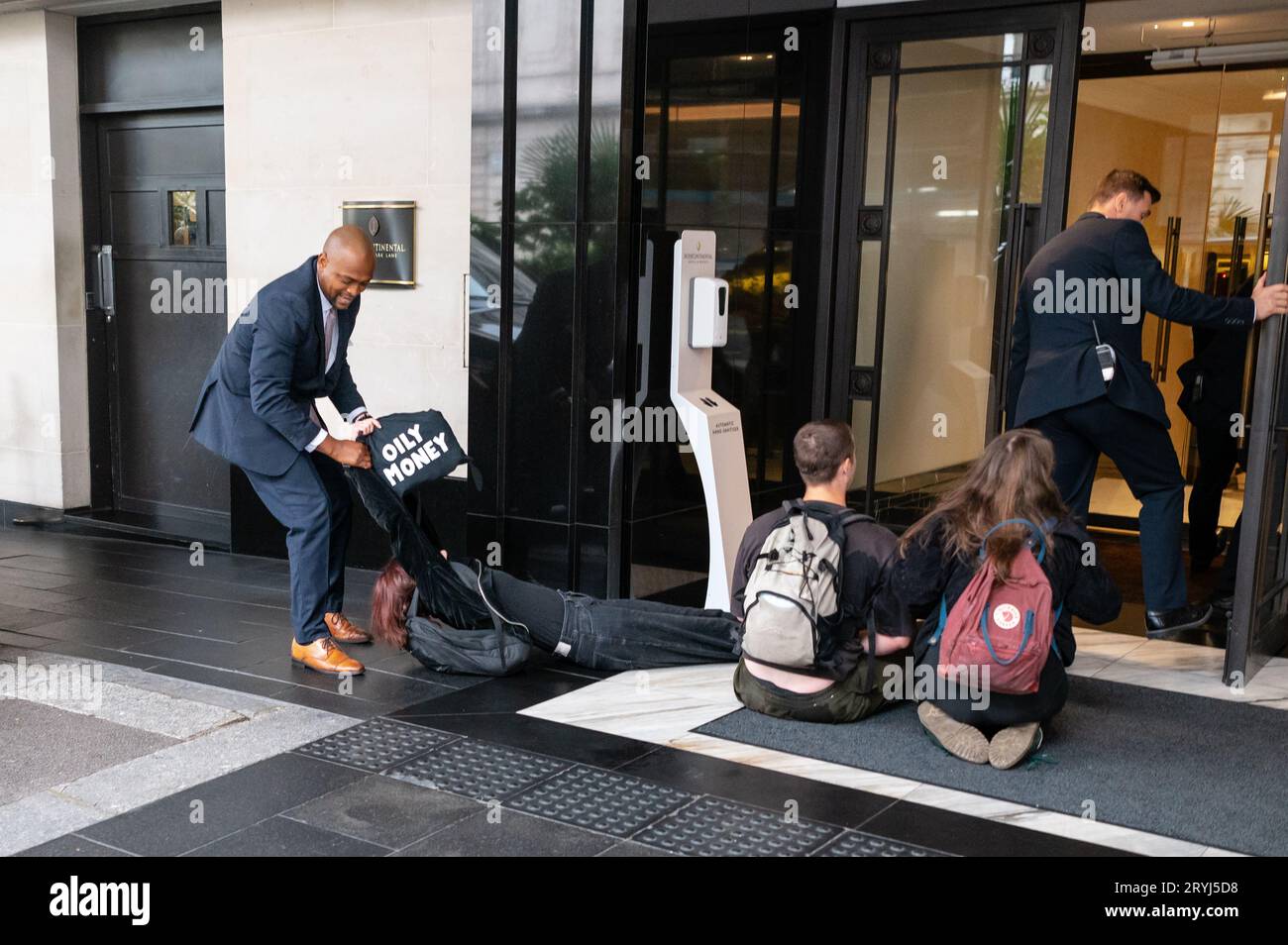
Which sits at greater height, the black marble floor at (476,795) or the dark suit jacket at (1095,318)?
the dark suit jacket at (1095,318)

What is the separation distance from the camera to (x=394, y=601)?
4.98 m

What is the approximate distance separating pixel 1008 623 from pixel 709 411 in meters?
2.05

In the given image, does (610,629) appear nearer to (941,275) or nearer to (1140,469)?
(1140,469)

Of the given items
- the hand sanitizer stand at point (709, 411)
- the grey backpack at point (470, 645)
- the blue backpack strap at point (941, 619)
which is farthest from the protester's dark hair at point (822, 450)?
the grey backpack at point (470, 645)

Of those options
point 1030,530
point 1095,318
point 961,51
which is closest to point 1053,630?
point 1030,530

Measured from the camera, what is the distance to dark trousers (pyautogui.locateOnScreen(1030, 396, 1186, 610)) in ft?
16.6

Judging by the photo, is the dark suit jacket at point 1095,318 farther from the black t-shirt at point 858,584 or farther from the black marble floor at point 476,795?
the black marble floor at point 476,795

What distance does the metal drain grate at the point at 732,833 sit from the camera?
11.0 ft

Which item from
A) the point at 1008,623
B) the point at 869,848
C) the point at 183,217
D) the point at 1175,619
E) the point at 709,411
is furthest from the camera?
the point at 183,217

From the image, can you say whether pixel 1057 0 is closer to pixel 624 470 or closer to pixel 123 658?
pixel 624 470

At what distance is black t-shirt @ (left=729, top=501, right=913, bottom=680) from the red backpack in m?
0.28

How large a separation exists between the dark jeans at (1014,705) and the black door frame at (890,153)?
2639 mm

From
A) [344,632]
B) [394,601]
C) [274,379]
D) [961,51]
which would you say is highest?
[961,51]
